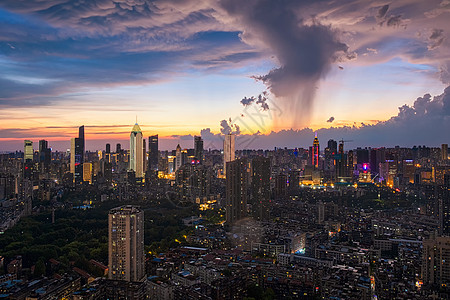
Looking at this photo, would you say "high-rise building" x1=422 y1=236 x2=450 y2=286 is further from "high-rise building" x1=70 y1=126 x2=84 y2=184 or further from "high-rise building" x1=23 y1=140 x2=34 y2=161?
"high-rise building" x1=23 y1=140 x2=34 y2=161

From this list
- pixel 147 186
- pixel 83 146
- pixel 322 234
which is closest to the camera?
pixel 322 234

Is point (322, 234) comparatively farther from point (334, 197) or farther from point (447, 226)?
point (334, 197)

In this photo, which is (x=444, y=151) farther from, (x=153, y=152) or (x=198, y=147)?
(x=153, y=152)

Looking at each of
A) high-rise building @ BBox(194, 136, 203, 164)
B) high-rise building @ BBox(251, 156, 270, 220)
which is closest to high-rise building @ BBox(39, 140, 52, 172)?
high-rise building @ BBox(194, 136, 203, 164)

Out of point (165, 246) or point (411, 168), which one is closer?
point (165, 246)

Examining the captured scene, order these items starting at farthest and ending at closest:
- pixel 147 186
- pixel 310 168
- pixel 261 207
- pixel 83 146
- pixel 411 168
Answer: pixel 83 146 → pixel 310 168 → pixel 411 168 → pixel 147 186 → pixel 261 207

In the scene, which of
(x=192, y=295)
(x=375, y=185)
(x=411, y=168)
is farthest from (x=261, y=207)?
(x=411, y=168)
